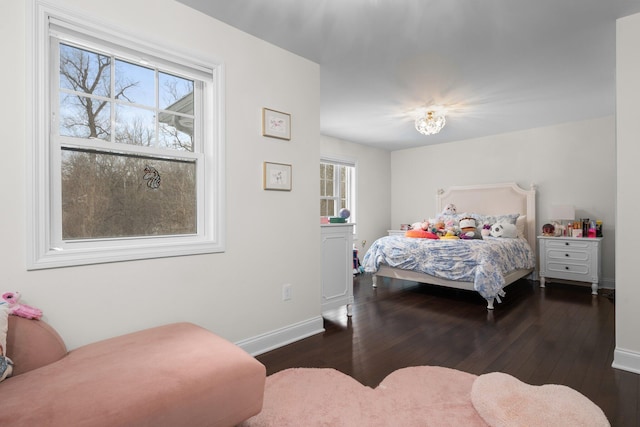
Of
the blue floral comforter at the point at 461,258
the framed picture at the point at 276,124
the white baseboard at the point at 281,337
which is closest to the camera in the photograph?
the white baseboard at the point at 281,337

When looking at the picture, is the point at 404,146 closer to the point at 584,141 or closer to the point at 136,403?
the point at 584,141

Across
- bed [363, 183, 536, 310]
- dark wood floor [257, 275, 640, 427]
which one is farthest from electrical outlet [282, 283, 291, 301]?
bed [363, 183, 536, 310]

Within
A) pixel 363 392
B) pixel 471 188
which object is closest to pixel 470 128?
pixel 471 188

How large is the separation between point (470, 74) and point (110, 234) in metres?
3.30

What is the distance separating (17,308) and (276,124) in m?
1.93

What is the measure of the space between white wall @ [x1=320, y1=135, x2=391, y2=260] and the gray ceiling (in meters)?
1.62

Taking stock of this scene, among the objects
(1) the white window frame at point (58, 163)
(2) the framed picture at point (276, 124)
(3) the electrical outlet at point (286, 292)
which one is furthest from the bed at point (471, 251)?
(1) the white window frame at point (58, 163)

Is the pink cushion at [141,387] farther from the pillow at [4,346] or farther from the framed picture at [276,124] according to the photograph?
the framed picture at [276,124]

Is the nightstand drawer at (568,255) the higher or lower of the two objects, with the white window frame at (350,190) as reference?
lower

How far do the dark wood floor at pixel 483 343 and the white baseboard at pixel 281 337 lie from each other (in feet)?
0.23

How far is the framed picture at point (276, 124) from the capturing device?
101 inches

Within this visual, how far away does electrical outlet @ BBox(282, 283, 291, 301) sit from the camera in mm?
2719

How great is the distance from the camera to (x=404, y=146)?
21.5 ft

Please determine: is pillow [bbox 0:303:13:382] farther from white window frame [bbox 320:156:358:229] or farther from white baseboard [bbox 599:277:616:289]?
white baseboard [bbox 599:277:616:289]
